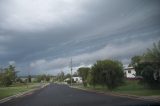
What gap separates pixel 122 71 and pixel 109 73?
2265mm

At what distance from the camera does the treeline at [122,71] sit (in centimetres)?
4056

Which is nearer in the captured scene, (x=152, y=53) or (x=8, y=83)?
(x=152, y=53)

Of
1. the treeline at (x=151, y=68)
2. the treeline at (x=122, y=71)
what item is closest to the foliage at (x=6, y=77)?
the treeline at (x=122, y=71)

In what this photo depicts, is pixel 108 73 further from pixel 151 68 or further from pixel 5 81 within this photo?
pixel 5 81

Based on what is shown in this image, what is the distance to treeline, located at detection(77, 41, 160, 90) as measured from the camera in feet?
133

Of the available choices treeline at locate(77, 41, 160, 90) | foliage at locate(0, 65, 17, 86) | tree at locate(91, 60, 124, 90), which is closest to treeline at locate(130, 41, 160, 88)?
treeline at locate(77, 41, 160, 90)

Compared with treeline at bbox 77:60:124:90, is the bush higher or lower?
higher

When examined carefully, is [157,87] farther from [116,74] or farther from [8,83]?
[8,83]

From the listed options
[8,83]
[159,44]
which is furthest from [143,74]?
[8,83]

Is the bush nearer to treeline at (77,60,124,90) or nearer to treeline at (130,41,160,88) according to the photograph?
treeline at (77,60,124,90)

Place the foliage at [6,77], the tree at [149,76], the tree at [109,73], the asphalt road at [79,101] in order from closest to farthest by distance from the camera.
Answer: the asphalt road at [79,101]
the tree at [149,76]
the tree at [109,73]
the foliage at [6,77]

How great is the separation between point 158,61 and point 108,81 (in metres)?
10.7

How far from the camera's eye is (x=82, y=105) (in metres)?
20.9

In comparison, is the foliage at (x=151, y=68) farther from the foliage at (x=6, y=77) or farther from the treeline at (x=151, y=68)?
the foliage at (x=6, y=77)
